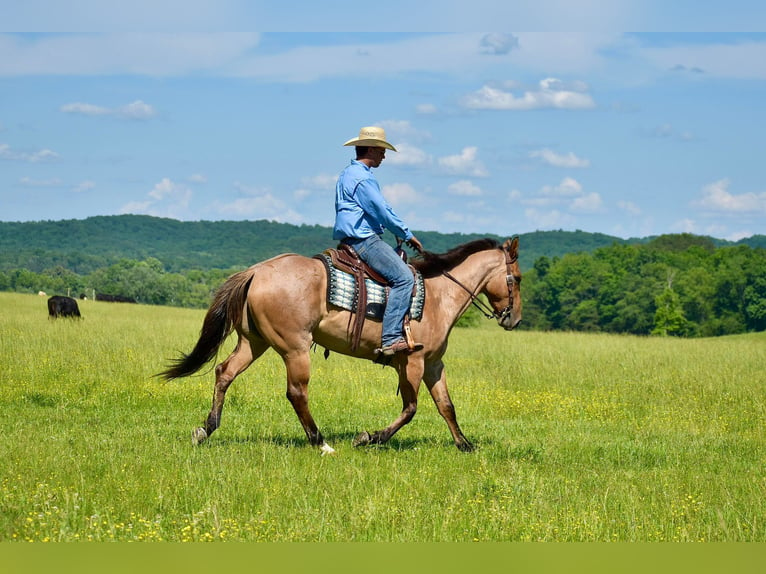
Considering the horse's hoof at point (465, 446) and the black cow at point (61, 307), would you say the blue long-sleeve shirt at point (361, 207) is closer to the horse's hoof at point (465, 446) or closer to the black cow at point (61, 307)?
the horse's hoof at point (465, 446)

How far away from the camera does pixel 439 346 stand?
32.4 feet

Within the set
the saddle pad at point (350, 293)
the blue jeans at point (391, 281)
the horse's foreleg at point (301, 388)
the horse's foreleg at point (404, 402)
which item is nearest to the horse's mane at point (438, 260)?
the saddle pad at point (350, 293)

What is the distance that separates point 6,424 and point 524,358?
13.7 metres

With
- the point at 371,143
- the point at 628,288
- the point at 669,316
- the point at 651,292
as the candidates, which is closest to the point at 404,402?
the point at 371,143

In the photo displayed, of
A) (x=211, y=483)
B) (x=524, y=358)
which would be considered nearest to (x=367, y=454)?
(x=211, y=483)

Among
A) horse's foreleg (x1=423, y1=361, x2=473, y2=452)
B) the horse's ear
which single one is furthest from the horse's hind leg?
the horse's ear

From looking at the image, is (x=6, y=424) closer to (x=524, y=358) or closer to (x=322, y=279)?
(x=322, y=279)

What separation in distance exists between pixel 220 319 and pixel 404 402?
2.16m

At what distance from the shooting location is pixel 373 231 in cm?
965

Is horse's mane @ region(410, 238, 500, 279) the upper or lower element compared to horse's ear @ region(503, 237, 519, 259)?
lower

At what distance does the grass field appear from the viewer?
21.0 ft

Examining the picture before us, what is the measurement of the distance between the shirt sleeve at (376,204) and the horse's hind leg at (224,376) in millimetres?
1889

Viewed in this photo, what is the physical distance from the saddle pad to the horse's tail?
2.72 ft

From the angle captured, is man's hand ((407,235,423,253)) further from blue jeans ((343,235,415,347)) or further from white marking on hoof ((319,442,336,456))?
white marking on hoof ((319,442,336,456))
